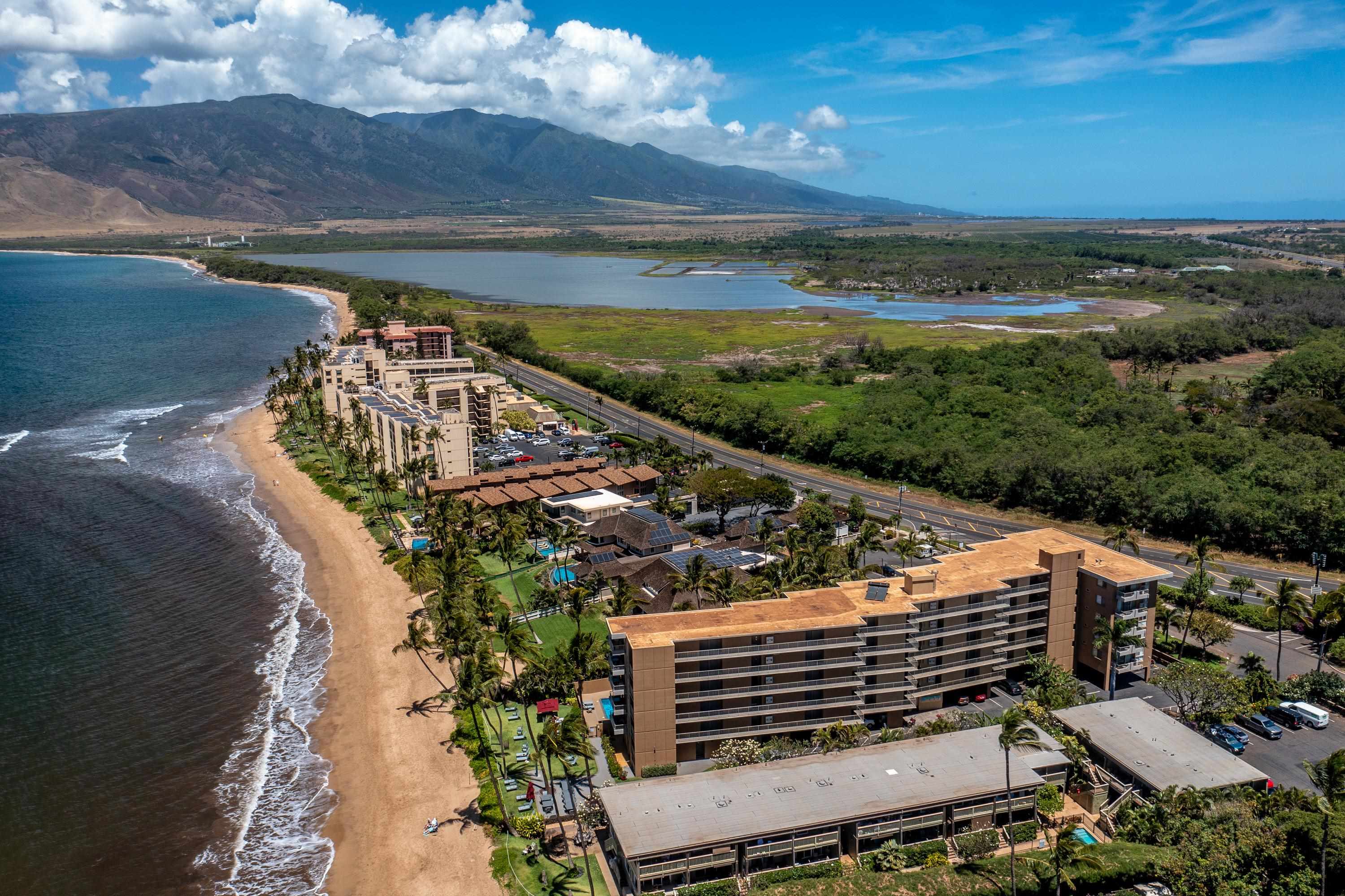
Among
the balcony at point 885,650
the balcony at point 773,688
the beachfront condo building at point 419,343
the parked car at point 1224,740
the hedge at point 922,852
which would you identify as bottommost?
the hedge at point 922,852

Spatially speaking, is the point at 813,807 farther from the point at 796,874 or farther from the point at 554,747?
the point at 554,747

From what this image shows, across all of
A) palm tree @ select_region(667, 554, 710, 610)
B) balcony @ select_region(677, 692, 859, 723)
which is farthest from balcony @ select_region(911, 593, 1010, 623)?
palm tree @ select_region(667, 554, 710, 610)

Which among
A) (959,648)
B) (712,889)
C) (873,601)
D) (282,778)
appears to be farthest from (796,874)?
(282,778)

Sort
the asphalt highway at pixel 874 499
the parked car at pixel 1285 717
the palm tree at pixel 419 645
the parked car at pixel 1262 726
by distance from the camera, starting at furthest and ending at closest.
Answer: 1. the asphalt highway at pixel 874 499
2. the palm tree at pixel 419 645
3. the parked car at pixel 1285 717
4. the parked car at pixel 1262 726

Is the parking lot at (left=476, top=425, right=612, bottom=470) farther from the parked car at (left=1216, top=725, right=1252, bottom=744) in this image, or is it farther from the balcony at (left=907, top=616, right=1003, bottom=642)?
the parked car at (left=1216, top=725, right=1252, bottom=744)

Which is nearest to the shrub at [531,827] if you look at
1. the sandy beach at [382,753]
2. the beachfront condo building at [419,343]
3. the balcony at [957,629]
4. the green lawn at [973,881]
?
the sandy beach at [382,753]

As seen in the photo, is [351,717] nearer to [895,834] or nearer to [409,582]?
[409,582]

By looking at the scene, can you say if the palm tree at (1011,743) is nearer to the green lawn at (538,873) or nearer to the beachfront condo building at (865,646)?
the beachfront condo building at (865,646)
